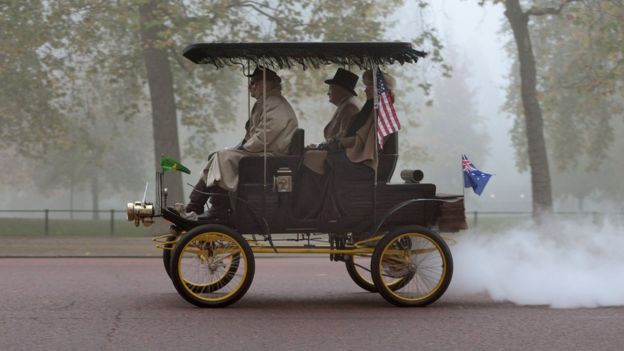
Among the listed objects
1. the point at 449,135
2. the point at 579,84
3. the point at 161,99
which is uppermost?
the point at 449,135

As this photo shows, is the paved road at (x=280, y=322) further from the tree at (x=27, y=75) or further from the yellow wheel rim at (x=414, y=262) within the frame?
the tree at (x=27, y=75)

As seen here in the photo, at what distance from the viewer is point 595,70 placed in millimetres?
24797

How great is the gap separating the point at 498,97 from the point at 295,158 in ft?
415

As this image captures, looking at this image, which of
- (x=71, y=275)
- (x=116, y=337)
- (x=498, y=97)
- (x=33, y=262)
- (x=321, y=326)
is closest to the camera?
(x=116, y=337)

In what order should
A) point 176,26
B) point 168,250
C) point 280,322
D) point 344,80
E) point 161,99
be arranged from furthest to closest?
point 161,99 < point 176,26 < point 168,250 < point 344,80 < point 280,322

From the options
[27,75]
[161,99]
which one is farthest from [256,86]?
[27,75]

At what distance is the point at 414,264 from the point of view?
28.2ft

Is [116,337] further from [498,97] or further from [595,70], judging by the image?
[498,97]

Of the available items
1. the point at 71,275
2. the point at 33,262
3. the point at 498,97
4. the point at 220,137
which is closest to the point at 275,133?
the point at 71,275

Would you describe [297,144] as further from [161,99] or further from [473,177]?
[161,99]

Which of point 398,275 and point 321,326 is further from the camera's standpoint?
point 398,275

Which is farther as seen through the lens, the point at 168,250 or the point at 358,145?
the point at 168,250

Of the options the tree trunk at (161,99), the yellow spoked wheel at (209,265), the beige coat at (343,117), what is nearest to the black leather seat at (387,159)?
the beige coat at (343,117)

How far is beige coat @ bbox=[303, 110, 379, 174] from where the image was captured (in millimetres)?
8539
